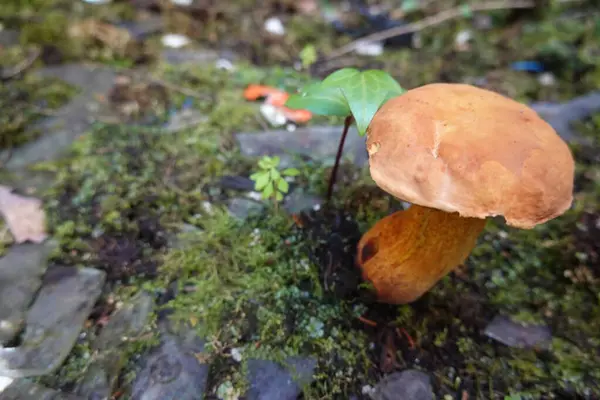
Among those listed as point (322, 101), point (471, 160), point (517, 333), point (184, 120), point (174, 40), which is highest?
point (471, 160)

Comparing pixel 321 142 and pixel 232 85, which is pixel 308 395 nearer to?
pixel 321 142

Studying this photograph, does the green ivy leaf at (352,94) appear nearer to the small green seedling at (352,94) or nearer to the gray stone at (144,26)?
the small green seedling at (352,94)

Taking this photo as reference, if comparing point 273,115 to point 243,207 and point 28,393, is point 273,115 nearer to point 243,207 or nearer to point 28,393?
point 243,207

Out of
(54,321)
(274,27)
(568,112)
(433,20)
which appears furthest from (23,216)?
(433,20)

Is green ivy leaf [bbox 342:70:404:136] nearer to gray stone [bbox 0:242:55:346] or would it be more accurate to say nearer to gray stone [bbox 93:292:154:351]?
gray stone [bbox 93:292:154:351]

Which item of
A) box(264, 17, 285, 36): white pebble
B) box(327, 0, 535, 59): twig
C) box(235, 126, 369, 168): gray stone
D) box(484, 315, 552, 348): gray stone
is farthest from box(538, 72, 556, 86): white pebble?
box(484, 315, 552, 348): gray stone

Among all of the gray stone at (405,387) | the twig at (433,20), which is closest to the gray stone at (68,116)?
the twig at (433,20)
